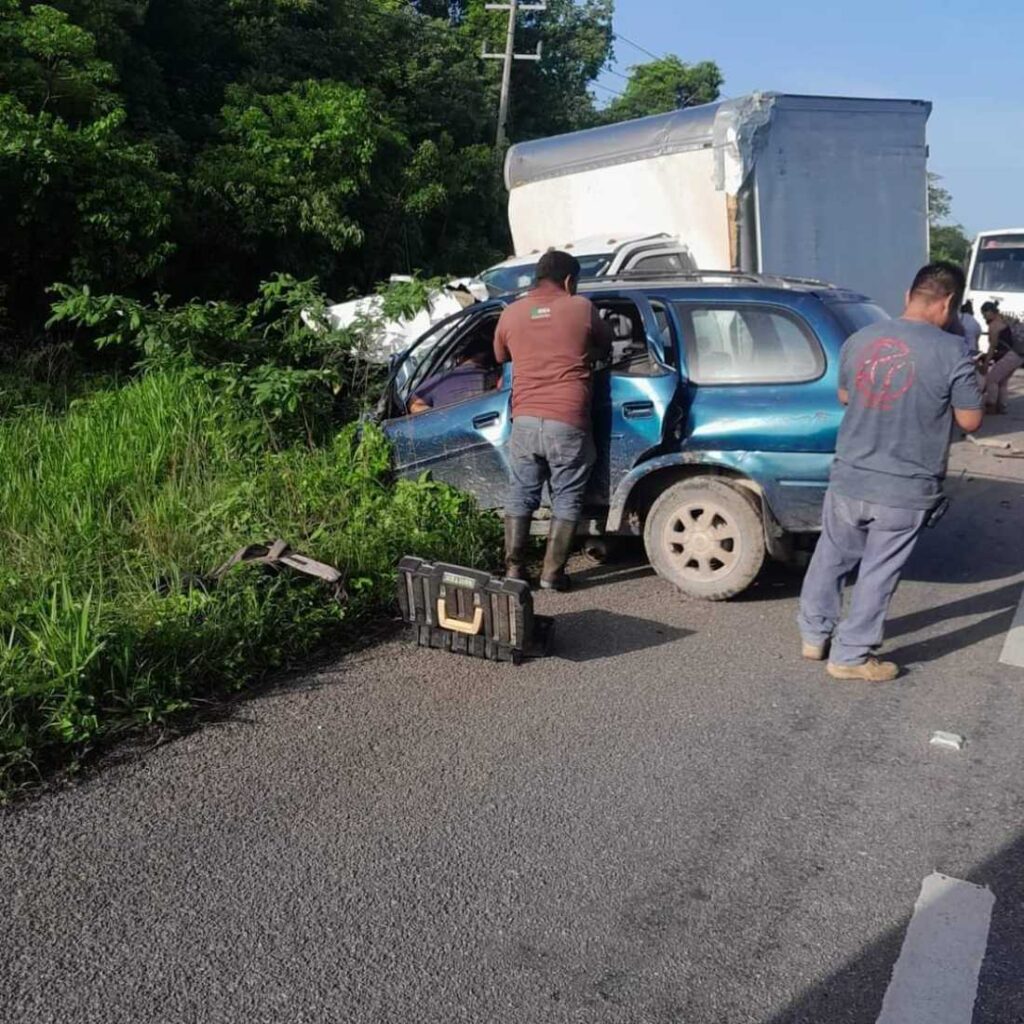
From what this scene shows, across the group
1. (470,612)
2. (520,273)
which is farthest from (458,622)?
(520,273)

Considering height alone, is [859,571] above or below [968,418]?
below

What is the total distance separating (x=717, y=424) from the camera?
20.4 ft

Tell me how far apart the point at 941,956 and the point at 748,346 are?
150 inches

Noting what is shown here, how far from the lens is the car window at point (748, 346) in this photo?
20.2 ft

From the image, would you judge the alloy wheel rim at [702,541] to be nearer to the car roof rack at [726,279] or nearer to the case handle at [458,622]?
the car roof rack at [726,279]

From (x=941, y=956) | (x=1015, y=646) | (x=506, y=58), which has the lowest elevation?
(x=941, y=956)

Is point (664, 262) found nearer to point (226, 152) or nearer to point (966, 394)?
point (226, 152)

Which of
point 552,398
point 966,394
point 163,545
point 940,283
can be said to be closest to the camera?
point 966,394

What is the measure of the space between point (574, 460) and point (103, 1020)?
12.8 feet

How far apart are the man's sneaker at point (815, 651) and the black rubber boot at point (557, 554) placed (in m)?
1.49

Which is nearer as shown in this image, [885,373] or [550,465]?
[885,373]

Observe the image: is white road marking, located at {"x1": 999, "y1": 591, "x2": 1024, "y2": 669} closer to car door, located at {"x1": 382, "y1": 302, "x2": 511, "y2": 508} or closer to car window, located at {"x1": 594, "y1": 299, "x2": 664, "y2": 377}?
car window, located at {"x1": 594, "y1": 299, "x2": 664, "y2": 377}

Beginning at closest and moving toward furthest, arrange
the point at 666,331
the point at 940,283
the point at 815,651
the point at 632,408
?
the point at 940,283 → the point at 815,651 → the point at 632,408 → the point at 666,331

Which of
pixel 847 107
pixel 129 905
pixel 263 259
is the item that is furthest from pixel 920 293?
pixel 263 259
